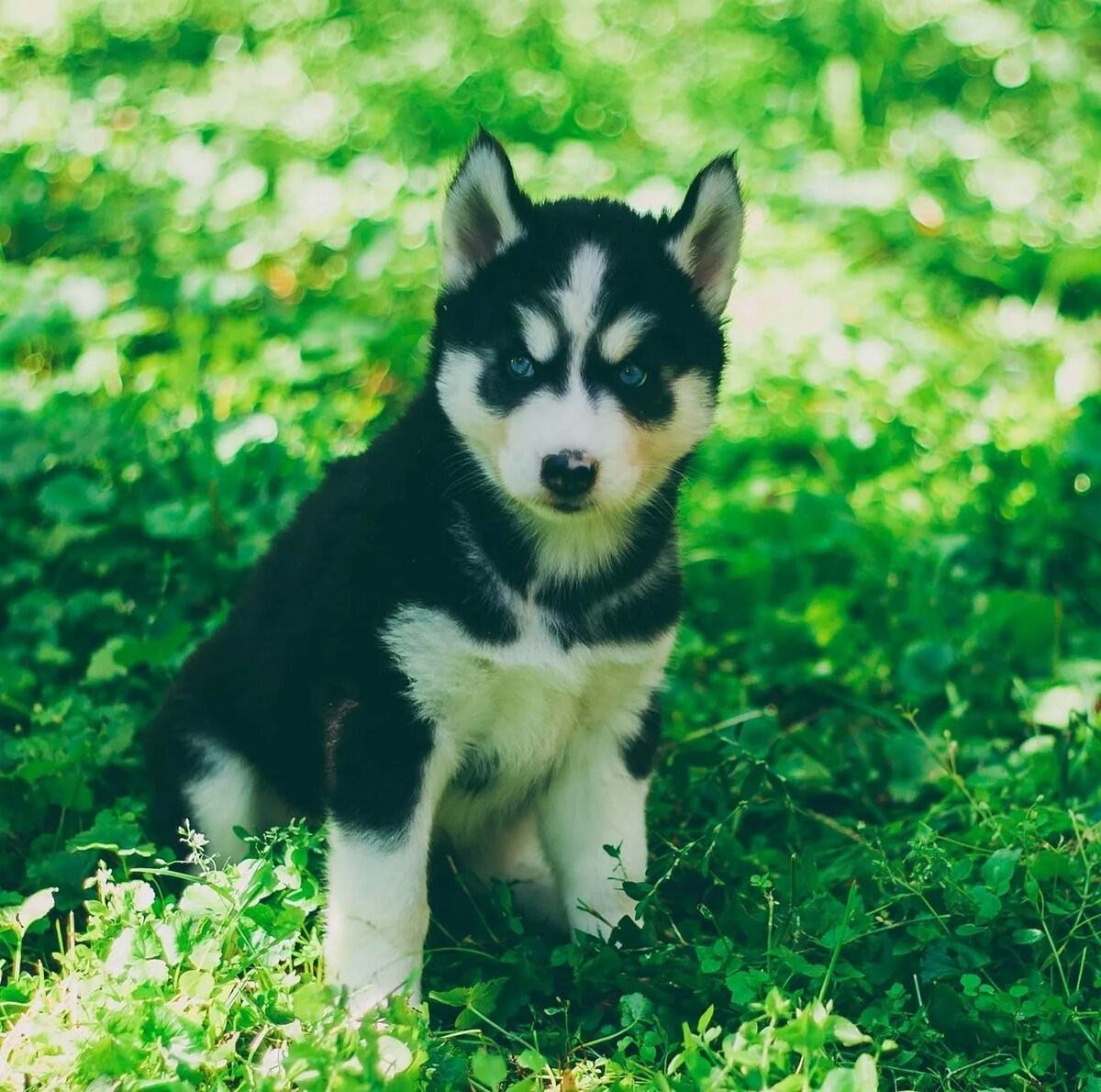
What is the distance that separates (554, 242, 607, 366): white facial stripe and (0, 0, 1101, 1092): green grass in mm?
1158

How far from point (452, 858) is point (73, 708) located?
1.08m

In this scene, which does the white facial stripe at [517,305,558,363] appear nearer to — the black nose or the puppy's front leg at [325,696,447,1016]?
the black nose

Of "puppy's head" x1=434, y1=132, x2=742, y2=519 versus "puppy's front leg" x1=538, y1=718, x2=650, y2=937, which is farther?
"puppy's front leg" x1=538, y1=718, x2=650, y2=937

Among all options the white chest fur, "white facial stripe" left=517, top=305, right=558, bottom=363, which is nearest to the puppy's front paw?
the white chest fur

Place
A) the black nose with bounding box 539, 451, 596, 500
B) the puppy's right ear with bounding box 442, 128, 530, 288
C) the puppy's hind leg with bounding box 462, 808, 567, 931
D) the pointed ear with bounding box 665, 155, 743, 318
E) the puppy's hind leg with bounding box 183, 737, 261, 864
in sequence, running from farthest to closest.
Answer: the puppy's hind leg with bounding box 462, 808, 567, 931 → the puppy's hind leg with bounding box 183, 737, 261, 864 → the pointed ear with bounding box 665, 155, 743, 318 → the puppy's right ear with bounding box 442, 128, 530, 288 → the black nose with bounding box 539, 451, 596, 500

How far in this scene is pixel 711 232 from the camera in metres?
3.09

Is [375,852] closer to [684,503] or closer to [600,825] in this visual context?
[600,825]

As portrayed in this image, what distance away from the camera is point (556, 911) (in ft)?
11.2

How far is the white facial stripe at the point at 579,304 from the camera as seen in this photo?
285 centimetres

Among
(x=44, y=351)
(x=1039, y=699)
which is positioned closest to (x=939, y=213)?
(x=1039, y=699)

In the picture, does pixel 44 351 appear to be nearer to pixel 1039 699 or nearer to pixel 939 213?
pixel 1039 699

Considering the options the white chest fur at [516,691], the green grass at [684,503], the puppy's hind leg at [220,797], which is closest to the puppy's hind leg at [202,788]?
the puppy's hind leg at [220,797]

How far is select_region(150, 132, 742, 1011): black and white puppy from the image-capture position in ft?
9.23

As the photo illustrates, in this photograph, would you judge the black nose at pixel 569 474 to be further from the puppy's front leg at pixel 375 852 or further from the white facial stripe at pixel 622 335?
the puppy's front leg at pixel 375 852
